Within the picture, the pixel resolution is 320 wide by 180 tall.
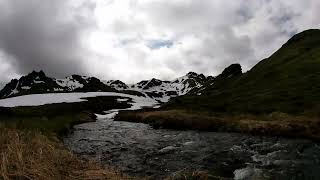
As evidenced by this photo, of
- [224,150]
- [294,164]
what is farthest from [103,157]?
[294,164]

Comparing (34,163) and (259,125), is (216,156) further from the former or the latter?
(259,125)

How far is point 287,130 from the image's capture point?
177 feet

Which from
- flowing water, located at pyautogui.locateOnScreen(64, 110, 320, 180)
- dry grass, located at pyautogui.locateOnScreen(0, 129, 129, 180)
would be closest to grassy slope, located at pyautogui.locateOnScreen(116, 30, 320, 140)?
flowing water, located at pyautogui.locateOnScreen(64, 110, 320, 180)

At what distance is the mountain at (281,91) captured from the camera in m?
Result: 83.1

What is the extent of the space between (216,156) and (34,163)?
22.4 m

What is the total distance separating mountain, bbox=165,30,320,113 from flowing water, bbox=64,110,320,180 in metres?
32.3

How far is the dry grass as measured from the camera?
544 inches

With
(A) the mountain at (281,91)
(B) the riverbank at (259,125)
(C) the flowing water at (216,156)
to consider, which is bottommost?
(C) the flowing water at (216,156)

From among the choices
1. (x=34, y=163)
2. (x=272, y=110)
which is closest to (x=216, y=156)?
(x=34, y=163)

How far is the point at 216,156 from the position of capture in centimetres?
3488

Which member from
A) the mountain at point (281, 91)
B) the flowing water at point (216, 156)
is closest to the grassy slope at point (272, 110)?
the mountain at point (281, 91)

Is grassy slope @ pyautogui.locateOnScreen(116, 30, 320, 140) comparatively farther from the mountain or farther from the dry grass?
the dry grass

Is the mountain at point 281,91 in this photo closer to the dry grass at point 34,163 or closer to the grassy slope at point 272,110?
the grassy slope at point 272,110

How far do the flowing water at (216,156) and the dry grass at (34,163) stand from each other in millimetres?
10116
